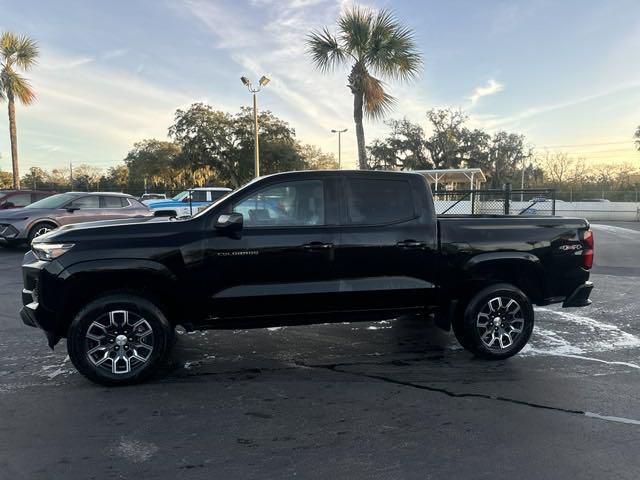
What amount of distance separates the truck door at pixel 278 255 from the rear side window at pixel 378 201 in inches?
8.3

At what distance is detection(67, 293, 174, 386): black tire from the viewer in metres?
4.12

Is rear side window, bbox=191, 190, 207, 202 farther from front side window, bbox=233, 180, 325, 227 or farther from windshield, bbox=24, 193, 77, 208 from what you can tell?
front side window, bbox=233, 180, 325, 227

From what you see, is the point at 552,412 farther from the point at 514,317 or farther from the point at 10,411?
the point at 10,411

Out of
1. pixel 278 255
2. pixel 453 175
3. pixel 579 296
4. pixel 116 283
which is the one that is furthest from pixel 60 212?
pixel 453 175

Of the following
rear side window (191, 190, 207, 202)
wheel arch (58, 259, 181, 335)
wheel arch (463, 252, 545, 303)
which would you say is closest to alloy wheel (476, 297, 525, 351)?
wheel arch (463, 252, 545, 303)

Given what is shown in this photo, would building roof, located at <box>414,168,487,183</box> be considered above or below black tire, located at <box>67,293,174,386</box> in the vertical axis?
above

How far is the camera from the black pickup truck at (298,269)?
418cm

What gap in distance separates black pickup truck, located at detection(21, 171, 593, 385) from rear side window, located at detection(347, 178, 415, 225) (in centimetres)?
1

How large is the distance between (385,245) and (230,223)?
147cm

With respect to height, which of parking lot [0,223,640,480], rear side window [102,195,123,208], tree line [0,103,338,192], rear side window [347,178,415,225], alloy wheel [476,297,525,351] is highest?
tree line [0,103,338,192]

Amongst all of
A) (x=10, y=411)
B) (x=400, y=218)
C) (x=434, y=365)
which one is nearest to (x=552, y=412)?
(x=434, y=365)

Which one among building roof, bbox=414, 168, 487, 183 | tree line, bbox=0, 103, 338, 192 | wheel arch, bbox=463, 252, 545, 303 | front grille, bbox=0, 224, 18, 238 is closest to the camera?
wheel arch, bbox=463, 252, 545, 303

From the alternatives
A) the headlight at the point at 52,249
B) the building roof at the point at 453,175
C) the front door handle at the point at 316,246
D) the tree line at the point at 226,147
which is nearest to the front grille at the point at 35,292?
the headlight at the point at 52,249

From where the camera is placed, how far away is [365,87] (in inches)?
606
